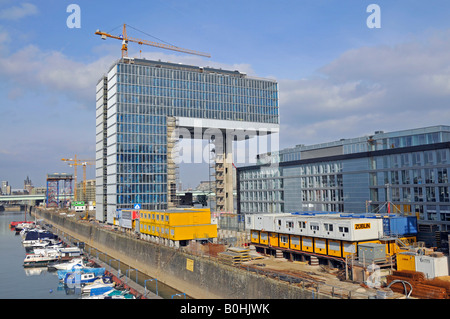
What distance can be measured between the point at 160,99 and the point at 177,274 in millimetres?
77075

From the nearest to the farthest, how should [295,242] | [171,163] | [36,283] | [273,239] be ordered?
[295,242] → [273,239] → [36,283] → [171,163]

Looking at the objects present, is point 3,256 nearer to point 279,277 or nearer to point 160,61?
point 160,61

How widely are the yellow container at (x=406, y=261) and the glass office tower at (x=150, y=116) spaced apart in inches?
3629

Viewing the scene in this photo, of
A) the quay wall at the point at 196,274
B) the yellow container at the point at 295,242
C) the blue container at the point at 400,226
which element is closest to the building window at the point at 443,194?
the blue container at the point at 400,226

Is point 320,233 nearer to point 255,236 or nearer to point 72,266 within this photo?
point 255,236

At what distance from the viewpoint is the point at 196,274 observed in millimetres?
50156

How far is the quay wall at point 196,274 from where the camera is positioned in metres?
36.2

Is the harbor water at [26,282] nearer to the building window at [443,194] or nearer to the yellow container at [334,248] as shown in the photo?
the yellow container at [334,248]

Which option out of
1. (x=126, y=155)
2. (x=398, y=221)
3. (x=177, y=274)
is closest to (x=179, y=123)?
(x=126, y=155)

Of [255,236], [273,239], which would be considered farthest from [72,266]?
[273,239]

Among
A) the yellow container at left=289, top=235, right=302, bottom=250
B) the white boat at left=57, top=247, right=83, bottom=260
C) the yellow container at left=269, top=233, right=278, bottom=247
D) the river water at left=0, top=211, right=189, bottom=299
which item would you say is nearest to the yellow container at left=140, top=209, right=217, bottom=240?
the river water at left=0, top=211, right=189, bottom=299

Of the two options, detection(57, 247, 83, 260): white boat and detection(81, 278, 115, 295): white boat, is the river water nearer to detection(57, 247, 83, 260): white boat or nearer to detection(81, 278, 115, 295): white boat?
detection(81, 278, 115, 295): white boat

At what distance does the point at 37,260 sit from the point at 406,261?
81.6 m
